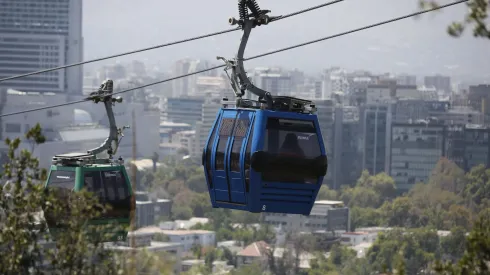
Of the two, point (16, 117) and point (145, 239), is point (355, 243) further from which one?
point (16, 117)

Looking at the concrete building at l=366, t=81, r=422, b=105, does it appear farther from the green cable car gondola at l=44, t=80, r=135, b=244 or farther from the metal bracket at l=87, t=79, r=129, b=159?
the green cable car gondola at l=44, t=80, r=135, b=244

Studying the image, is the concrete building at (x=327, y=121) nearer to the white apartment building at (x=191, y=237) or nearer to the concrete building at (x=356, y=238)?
the concrete building at (x=356, y=238)

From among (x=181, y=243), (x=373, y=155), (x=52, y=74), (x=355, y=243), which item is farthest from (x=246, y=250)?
(x=52, y=74)

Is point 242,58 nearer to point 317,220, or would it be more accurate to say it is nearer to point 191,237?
point 191,237

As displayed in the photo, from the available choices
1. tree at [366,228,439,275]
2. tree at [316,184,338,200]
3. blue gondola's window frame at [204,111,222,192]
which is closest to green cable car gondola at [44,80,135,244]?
blue gondola's window frame at [204,111,222,192]

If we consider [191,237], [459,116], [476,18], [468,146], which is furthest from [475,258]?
[459,116]

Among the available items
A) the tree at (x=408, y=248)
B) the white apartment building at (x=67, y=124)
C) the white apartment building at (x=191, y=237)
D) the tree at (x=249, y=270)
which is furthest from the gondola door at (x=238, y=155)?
the white apartment building at (x=67, y=124)
